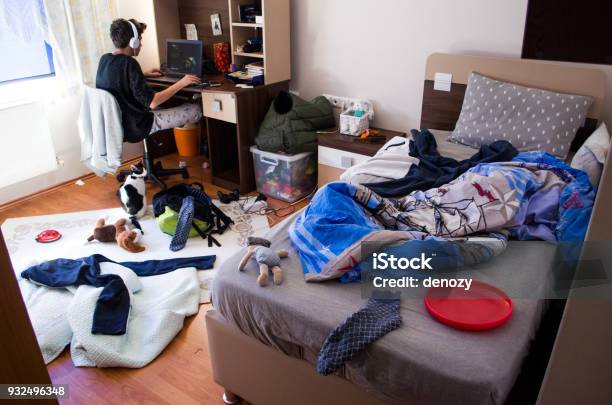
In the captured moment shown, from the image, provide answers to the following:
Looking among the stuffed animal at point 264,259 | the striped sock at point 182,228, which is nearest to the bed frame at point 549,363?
the stuffed animal at point 264,259

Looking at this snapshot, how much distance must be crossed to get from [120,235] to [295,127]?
4.46 feet

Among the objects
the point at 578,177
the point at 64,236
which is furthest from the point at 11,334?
the point at 64,236

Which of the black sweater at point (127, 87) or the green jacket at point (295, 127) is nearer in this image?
the black sweater at point (127, 87)

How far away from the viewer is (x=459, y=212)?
73.2 inches

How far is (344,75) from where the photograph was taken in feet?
11.5

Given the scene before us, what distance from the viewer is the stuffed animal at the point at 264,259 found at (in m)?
1.59

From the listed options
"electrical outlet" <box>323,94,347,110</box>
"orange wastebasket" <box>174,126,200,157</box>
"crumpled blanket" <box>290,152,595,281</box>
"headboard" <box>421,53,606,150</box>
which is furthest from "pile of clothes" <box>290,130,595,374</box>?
"orange wastebasket" <box>174,126,200,157</box>

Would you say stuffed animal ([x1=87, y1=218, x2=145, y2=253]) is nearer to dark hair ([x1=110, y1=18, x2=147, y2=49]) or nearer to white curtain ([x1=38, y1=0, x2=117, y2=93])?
dark hair ([x1=110, y1=18, x2=147, y2=49])

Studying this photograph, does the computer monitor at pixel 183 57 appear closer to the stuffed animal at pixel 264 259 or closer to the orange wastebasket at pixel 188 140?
the orange wastebasket at pixel 188 140

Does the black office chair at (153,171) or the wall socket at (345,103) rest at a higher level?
the wall socket at (345,103)

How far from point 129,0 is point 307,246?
3226 mm

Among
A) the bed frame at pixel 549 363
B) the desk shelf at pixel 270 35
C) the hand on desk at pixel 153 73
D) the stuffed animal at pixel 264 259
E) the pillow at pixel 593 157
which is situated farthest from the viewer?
the hand on desk at pixel 153 73

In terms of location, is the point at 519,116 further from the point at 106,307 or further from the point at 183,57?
the point at 183,57

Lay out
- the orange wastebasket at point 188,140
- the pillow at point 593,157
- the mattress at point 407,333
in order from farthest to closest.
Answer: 1. the orange wastebasket at point 188,140
2. the pillow at point 593,157
3. the mattress at point 407,333
